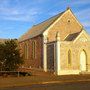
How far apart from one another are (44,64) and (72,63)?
5762 millimetres

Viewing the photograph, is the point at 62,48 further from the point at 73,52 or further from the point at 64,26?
the point at 64,26

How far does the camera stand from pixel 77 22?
53.8 metres

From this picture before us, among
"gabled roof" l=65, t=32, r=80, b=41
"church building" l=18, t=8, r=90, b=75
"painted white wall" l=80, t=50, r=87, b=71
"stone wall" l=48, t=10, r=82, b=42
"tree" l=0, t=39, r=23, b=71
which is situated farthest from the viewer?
"stone wall" l=48, t=10, r=82, b=42

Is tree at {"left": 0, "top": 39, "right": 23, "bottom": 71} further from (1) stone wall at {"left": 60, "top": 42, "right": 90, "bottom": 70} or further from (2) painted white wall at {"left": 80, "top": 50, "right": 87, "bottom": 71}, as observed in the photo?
(2) painted white wall at {"left": 80, "top": 50, "right": 87, "bottom": 71}

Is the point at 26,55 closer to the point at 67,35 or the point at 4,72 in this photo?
the point at 67,35

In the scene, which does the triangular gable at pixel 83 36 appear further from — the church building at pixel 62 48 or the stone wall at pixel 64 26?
the stone wall at pixel 64 26

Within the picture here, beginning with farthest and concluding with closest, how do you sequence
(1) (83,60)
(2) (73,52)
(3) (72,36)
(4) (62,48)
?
(3) (72,36)
(1) (83,60)
(2) (73,52)
(4) (62,48)

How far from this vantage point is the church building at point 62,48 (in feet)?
149

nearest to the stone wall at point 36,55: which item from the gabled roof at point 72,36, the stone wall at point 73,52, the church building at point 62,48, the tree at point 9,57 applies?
the church building at point 62,48

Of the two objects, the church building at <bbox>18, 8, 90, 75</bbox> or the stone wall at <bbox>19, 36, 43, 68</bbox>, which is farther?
the stone wall at <bbox>19, 36, 43, 68</bbox>

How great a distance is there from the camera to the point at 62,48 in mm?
45312

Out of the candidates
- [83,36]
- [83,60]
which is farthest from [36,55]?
[83,36]

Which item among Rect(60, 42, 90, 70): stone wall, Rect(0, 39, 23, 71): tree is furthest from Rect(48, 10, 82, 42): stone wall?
Rect(0, 39, 23, 71): tree

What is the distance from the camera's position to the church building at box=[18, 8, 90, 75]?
45375mm
